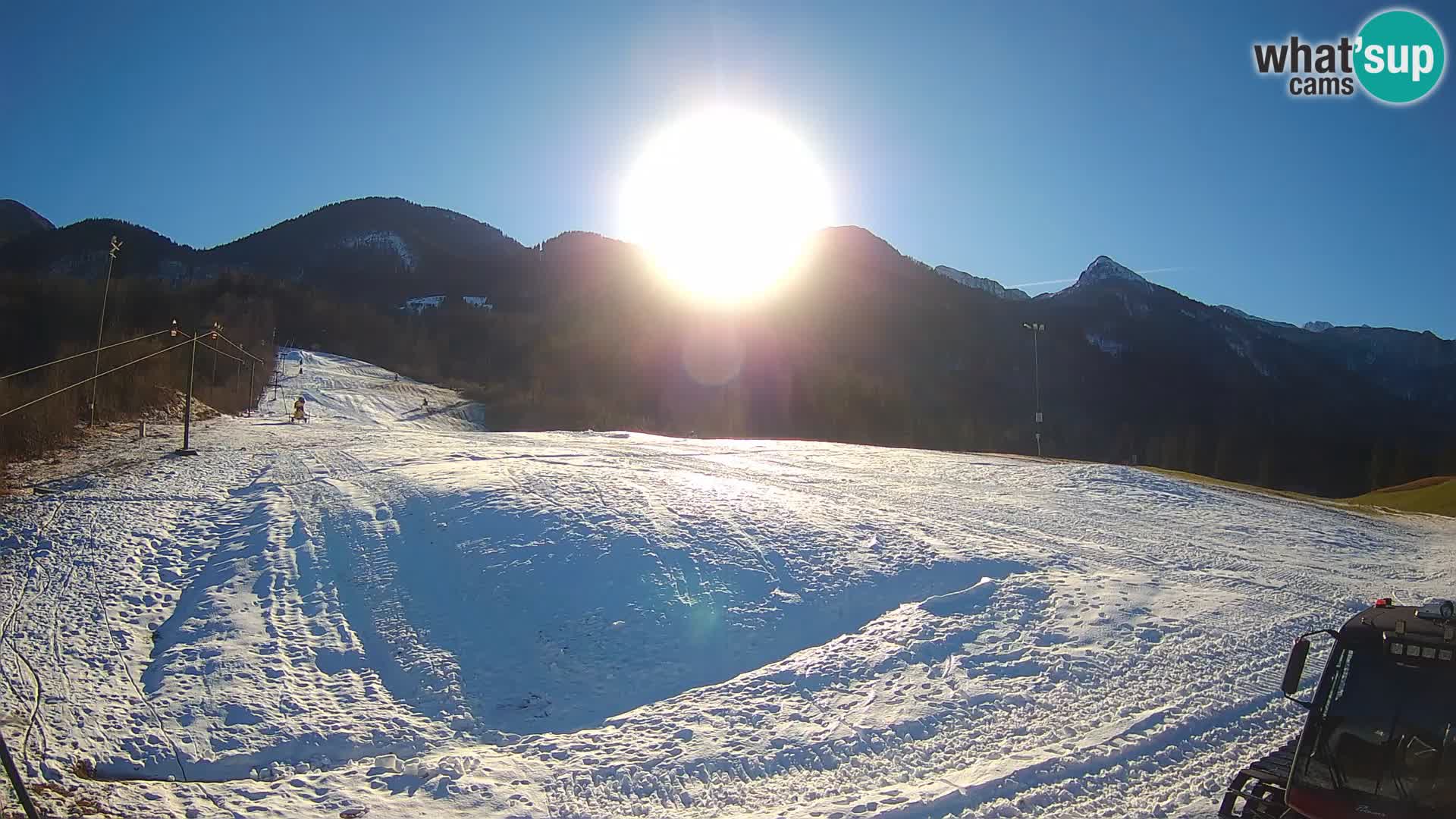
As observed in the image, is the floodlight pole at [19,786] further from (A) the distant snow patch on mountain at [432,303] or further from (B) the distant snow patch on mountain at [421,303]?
(B) the distant snow patch on mountain at [421,303]

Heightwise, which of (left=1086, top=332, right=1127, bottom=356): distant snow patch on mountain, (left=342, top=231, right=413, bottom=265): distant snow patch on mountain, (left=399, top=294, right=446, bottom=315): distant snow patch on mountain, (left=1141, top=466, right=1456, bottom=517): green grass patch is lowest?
(left=1141, top=466, right=1456, bottom=517): green grass patch

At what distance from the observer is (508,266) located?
178375mm

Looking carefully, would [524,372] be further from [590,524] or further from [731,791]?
[731,791]

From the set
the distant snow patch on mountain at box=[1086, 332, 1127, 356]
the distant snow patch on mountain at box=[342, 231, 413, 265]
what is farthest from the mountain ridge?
the distant snow patch on mountain at box=[1086, 332, 1127, 356]

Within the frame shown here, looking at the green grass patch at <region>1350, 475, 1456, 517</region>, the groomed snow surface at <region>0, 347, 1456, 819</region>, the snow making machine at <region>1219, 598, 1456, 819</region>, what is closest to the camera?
the snow making machine at <region>1219, 598, 1456, 819</region>

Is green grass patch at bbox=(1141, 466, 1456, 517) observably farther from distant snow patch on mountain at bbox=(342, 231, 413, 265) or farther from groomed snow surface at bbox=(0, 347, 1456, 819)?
distant snow patch on mountain at bbox=(342, 231, 413, 265)

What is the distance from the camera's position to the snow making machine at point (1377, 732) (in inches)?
187

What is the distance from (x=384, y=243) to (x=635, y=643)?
657 feet

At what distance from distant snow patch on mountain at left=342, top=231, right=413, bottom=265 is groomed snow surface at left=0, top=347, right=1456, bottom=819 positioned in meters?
181

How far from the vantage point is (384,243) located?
613 feet

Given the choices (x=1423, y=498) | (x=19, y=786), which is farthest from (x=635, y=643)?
(x=1423, y=498)

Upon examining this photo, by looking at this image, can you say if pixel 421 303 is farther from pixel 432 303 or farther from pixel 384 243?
pixel 384 243

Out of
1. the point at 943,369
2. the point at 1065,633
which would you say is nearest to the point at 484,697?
the point at 1065,633

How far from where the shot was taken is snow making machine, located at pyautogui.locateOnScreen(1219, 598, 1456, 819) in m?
4.76
